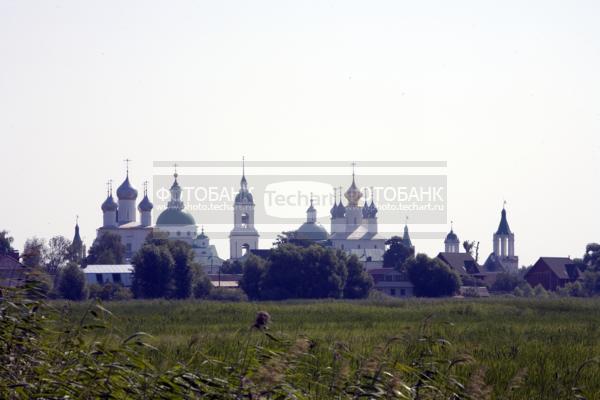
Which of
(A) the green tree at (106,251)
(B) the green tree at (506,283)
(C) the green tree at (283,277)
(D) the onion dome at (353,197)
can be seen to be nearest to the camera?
(C) the green tree at (283,277)

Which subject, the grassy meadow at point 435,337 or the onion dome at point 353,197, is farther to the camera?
the onion dome at point 353,197

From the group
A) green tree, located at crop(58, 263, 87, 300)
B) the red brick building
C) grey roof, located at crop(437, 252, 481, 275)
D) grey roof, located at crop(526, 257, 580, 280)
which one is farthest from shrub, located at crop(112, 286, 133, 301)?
grey roof, located at crop(526, 257, 580, 280)

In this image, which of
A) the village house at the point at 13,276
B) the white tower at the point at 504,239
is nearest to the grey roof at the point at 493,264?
the white tower at the point at 504,239

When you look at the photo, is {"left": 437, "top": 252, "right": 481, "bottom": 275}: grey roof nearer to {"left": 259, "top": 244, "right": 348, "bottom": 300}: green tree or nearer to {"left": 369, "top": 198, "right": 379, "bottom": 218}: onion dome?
{"left": 259, "top": 244, "right": 348, "bottom": 300}: green tree

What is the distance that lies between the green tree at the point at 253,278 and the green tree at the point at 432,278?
10.6 metres

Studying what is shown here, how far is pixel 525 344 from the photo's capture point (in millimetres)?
19984

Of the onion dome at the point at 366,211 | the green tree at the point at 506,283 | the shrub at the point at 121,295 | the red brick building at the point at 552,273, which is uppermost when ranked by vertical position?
the onion dome at the point at 366,211

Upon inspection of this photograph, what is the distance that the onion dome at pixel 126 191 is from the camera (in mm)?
145625

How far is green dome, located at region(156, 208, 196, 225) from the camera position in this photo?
14562cm

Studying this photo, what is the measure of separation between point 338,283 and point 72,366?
65458mm

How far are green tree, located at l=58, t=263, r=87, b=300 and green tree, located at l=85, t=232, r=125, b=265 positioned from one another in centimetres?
4038

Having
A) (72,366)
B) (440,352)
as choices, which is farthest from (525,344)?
(72,366)

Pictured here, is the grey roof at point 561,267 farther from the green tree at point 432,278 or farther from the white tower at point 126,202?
the white tower at point 126,202

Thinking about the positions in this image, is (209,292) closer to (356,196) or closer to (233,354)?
(233,354)
